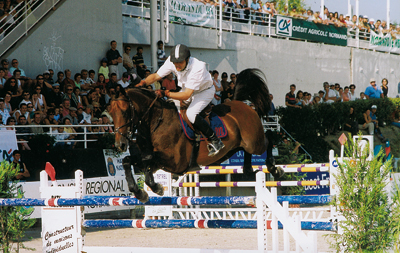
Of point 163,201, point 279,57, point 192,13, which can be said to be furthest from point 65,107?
point 279,57

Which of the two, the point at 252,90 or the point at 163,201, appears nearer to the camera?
the point at 163,201

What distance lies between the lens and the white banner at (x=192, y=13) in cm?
1631

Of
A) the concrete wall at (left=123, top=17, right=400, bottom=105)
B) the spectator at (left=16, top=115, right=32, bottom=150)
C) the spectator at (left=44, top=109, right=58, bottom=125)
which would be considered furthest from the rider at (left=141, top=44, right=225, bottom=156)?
the concrete wall at (left=123, top=17, right=400, bottom=105)

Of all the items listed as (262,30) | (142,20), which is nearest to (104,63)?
(142,20)

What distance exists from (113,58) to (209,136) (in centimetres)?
841

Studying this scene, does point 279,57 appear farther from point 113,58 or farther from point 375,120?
point 113,58

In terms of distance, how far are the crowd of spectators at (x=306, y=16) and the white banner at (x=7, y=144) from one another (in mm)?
9830

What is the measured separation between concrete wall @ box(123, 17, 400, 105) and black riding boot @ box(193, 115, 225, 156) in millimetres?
10301

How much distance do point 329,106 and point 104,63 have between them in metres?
7.97

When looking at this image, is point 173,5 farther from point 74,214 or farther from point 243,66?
point 74,214

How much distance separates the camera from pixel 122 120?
5.12 meters

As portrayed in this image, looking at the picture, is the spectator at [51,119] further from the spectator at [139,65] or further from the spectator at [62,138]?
the spectator at [139,65]

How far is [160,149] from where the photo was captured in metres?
5.29

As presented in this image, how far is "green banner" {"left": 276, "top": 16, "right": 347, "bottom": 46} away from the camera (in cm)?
2098
